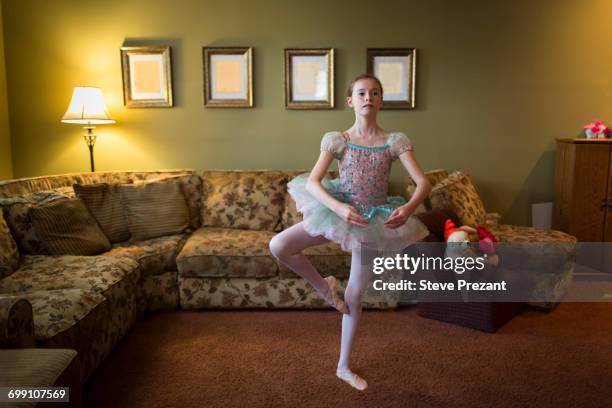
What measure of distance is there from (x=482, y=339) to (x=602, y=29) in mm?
2944

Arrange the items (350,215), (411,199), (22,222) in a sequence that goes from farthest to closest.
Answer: (22,222), (411,199), (350,215)

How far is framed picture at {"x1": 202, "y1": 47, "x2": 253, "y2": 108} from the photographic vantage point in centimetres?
382

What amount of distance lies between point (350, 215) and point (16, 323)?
4.08 feet

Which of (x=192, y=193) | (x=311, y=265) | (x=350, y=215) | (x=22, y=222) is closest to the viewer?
(x=350, y=215)

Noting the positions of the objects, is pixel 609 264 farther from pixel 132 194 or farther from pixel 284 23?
pixel 132 194

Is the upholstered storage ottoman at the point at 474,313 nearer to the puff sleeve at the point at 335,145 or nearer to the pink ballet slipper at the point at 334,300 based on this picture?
the pink ballet slipper at the point at 334,300

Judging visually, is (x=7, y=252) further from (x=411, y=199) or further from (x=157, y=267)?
(x=411, y=199)

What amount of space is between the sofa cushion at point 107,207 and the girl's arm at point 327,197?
1.80 metres

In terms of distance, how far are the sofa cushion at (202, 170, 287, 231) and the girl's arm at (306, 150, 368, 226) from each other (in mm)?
1542

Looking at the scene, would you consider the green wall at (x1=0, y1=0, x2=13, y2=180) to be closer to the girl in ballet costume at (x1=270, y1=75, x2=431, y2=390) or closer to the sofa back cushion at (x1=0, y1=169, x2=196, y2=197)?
the sofa back cushion at (x1=0, y1=169, x2=196, y2=197)

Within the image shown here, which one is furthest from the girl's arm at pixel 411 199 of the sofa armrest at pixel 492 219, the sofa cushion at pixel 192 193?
the sofa cushion at pixel 192 193

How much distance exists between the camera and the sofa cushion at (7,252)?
7.98 feet

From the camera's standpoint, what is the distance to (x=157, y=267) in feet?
9.87

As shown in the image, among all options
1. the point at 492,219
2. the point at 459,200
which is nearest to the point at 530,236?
the point at 492,219
